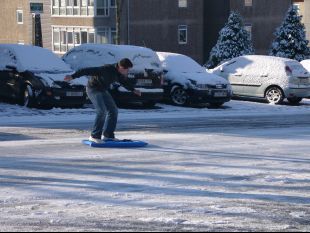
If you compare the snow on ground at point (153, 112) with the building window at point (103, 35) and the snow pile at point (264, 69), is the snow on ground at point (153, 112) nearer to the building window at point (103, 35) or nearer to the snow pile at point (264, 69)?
the snow pile at point (264, 69)

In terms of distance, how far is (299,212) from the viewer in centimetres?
857

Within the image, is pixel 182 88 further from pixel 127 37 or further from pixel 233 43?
pixel 127 37

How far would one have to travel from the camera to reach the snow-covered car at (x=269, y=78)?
25766mm

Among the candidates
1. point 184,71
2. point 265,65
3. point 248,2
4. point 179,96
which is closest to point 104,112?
point 179,96

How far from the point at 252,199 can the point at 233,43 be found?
3566cm

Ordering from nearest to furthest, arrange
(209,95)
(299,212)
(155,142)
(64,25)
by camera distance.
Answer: (299,212)
(155,142)
(209,95)
(64,25)

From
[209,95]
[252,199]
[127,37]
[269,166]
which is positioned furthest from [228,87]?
[127,37]

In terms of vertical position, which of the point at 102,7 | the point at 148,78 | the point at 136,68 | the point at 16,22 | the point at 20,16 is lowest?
the point at 148,78

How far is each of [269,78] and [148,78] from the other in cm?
526

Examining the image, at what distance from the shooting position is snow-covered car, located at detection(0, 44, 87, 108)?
2097cm

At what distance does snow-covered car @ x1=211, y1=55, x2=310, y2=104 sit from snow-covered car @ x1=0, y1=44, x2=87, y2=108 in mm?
6681

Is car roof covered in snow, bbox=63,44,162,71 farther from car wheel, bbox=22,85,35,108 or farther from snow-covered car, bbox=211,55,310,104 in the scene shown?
snow-covered car, bbox=211,55,310,104

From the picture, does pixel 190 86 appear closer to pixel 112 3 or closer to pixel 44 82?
pixel 44 82

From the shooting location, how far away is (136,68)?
74.0 ft
